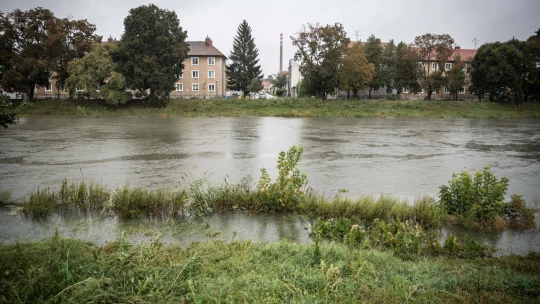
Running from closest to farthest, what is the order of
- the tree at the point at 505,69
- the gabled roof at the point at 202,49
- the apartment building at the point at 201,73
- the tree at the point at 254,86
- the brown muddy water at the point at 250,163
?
the brown muddy water at the point at 250,163
the tree at the point at 505,69
the tree at the point at 254,86
the gabled roof at the point at 202,49
the apartment building at the point at 201,73

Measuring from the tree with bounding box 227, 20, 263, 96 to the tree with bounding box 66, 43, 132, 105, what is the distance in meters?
28.9

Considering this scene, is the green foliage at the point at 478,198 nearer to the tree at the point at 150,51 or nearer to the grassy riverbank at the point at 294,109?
the grassy riverbank at the point at 294,109

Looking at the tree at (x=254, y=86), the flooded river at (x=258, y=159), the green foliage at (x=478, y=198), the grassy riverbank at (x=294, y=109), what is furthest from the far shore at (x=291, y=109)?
the green foliage at (x=478, y=198)

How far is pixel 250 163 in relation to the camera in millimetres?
17094

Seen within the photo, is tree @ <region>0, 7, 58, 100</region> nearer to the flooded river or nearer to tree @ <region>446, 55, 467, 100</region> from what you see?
A: the flooded river

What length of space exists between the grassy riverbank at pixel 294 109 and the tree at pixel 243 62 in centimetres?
1930

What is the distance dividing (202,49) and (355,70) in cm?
3156

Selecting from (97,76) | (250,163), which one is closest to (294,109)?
(97,76)

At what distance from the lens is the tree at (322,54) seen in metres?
56.9

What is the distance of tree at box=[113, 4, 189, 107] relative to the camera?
5012cm

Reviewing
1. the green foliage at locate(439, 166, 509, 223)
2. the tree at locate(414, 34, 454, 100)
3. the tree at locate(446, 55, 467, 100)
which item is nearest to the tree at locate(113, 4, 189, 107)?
the tree at locate(414, 34, 454, 100)

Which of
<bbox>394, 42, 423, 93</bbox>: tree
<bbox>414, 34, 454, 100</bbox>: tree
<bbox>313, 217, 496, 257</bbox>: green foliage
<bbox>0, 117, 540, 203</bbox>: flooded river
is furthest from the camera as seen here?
<bbox>394, 42, 423, 93</bbox>: tree

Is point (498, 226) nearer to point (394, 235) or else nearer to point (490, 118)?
point (394, 235)

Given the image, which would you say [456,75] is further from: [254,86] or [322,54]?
[254,86]
